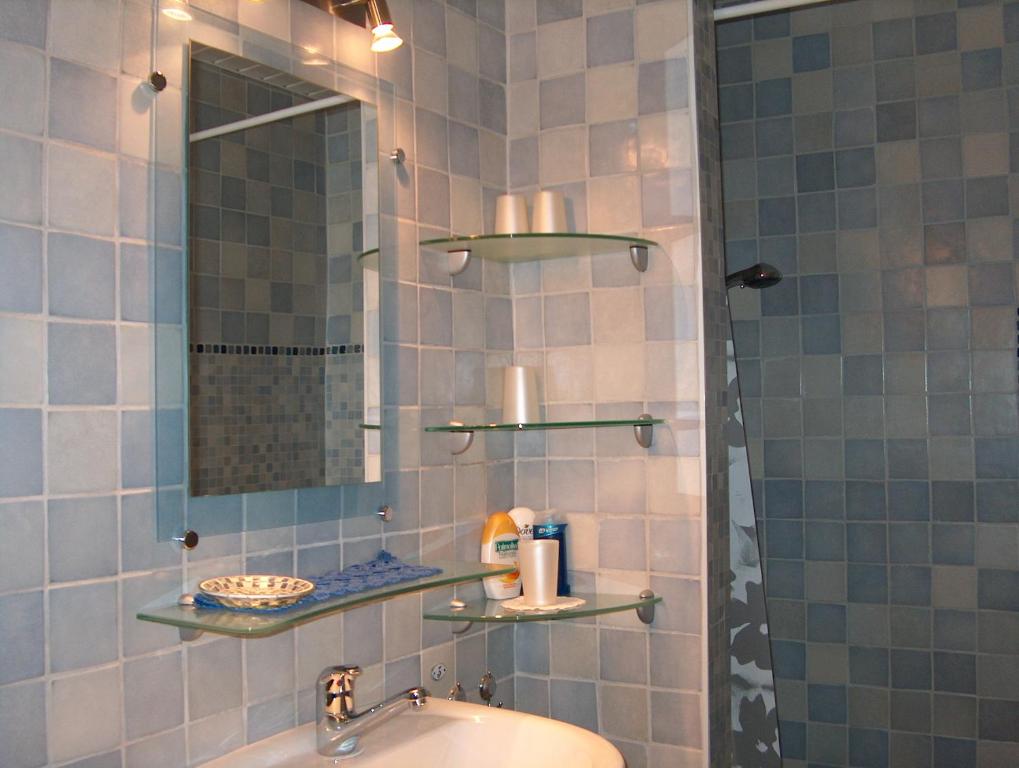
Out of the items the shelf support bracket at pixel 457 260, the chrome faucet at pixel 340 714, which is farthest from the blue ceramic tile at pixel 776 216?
the chrome faucet at pixel 340 714

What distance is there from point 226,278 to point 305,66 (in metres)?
0.36

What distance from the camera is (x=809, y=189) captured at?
199 cm

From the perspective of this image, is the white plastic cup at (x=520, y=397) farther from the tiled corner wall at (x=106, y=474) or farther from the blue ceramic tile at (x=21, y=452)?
the blue ceramic tile at (x=21, y=452)

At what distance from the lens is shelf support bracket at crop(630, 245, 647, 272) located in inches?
70.0

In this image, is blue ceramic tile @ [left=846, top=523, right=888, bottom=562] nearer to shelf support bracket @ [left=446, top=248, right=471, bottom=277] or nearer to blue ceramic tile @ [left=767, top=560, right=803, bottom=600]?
blue ceramic tile @ [left=767, top=560, right=803, bottom=600]

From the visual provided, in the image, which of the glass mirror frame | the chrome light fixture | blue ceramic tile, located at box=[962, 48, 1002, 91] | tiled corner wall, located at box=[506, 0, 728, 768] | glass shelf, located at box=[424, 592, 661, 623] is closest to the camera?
the glass mirror frame

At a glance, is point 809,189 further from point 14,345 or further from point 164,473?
point 14,345

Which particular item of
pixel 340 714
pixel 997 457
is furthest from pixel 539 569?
pixel 997 457

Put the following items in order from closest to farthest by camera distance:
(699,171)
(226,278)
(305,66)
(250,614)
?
1. (250,614)
2. (226,278)
3. (305,66)
4. (699,171)

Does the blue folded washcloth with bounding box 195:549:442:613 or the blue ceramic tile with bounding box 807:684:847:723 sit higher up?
the blue folded washcloth with bounding box 195:549:442:613

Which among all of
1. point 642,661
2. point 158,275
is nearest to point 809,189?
point 642,661

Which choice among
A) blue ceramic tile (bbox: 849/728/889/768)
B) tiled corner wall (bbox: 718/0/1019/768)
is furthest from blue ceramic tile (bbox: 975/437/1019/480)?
blue ceramic tile (bbox: 849/728/889/768)

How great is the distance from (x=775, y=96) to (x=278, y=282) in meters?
1.16

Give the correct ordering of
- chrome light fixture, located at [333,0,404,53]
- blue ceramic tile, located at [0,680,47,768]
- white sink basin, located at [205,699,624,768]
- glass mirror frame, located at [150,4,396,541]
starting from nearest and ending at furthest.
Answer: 1. blue ceramic tile, located at [0,680,47,768]
2. glass mirror frame, located at [150,4,396,541]
3. white sink basin, located at [205,699,624,768]
4. chrome light fixture, located at [333,0,404,53]
